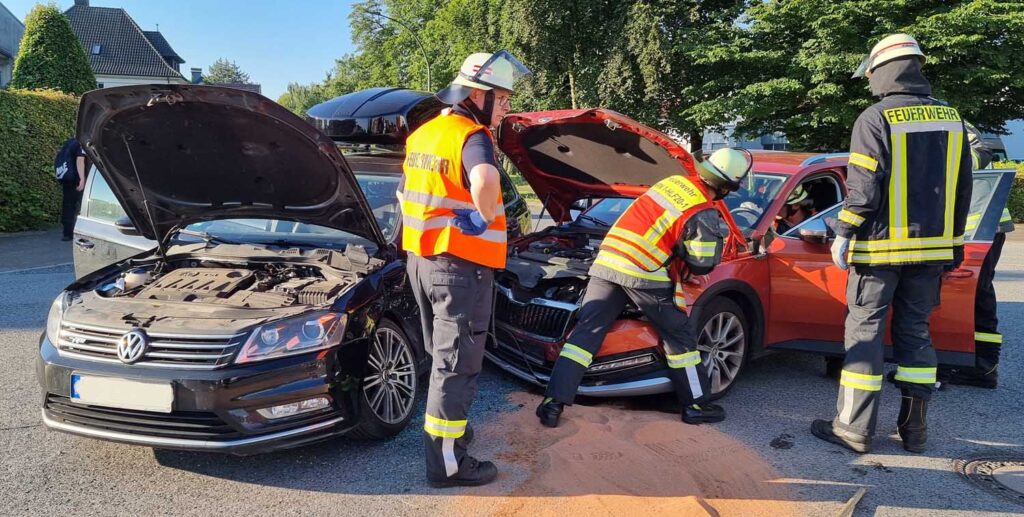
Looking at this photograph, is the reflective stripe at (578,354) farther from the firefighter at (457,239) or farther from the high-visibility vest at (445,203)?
the high-visibility vest at (445,203)

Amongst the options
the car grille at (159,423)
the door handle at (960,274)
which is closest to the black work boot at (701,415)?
the door handle at (960,274)

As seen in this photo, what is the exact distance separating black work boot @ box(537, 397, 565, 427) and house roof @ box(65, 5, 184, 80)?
50.8 meters

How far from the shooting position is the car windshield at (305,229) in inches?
168

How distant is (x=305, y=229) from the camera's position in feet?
14.5

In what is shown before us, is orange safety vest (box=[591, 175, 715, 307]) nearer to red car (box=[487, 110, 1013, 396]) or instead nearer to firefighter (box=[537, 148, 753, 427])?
firefighter (box=[537, 148, 753, 427])

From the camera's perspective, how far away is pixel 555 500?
10.4 feet

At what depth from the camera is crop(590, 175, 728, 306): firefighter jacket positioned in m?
3.85

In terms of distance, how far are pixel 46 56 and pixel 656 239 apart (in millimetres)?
18780

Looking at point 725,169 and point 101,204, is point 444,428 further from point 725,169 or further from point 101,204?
point 101,204

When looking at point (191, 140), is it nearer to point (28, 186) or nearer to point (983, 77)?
point (28, 186)

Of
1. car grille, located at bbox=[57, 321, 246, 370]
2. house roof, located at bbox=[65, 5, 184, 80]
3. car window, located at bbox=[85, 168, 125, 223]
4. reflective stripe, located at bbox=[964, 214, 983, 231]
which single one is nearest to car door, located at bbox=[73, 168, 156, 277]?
car window, located at bbox=[85, 168, 125, 223]

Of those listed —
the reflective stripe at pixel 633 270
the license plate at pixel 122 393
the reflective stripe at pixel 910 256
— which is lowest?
the license plate at pixel 122 393

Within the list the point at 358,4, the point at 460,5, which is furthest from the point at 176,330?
the point at 358,4

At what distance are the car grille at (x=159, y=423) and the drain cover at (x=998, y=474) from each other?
12.1ft
